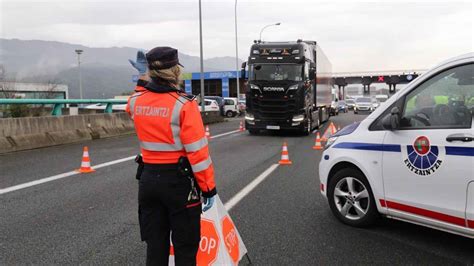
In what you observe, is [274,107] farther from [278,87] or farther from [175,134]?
[175,134]

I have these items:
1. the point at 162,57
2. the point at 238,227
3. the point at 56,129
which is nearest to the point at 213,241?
the point at 162,57

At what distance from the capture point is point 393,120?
4.44 m

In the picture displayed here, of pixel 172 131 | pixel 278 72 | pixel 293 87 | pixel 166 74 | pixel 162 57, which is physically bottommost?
pixel 172 131

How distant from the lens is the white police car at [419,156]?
12.9 feet

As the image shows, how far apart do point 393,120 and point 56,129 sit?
37.9 ft

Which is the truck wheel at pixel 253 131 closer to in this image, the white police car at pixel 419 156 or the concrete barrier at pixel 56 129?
the concrete barrier at pixel 56 129

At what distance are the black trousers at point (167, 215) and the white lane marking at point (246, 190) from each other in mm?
2936

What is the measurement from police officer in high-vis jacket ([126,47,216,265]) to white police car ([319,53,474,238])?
2.26m

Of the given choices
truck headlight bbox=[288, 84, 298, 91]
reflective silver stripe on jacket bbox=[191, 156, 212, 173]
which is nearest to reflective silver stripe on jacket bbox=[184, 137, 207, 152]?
reflective silver stripe on jacket bbox=[191, 156, 212, 173]


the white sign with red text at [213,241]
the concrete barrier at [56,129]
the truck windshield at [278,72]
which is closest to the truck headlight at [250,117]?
the truck windshield at [278,72]

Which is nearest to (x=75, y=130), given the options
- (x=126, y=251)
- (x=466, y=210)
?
(x=126, y=251)

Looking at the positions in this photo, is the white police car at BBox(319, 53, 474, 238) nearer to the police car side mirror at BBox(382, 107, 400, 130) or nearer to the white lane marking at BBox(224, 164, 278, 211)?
the police car side mirror at BBox(382, 107, 400, 130)

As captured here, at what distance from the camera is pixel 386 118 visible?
4.58 metres

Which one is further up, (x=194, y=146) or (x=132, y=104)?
(x=132, y=104)
